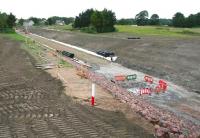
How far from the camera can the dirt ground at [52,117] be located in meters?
15.0

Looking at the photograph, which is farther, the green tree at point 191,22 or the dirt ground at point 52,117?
the green tree at point 191,22

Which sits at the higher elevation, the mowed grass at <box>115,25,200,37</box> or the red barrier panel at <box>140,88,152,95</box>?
the red barrier panel at <box>140,88,152,95</box>

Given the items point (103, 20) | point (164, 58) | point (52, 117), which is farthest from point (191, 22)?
point (52, 117)

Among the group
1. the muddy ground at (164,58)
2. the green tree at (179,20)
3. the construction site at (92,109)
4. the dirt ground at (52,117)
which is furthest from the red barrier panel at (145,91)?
the green tree at (179,20)

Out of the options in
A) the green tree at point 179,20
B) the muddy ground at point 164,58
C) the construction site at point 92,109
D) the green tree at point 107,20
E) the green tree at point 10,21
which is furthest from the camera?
the green tree at point 179,20

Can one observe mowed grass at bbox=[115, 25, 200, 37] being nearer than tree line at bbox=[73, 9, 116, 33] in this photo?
Yes

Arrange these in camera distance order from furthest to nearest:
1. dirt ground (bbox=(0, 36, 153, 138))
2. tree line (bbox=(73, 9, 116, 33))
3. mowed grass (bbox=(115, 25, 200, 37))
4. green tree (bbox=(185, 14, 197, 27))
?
green tree (bbox=(185, 14, 197, 27)), tree line (bbox=(73, 9, 116, 33)), mowed grass (bbox=(115, 25, 200, 37)), dirt ground (bbox=(0, 36, 153, 138))

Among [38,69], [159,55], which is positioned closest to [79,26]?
[159,55]

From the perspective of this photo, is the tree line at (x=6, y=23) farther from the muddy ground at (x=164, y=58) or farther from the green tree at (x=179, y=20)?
the green tree at (x=179, y=20)

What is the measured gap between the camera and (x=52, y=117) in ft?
56.3

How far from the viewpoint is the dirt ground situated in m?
15.0

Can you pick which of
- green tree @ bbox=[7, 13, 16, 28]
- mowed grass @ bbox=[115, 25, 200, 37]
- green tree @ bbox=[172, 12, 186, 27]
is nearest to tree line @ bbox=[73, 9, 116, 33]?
mowed grass @ bbox=[115, 25, 200, 37]

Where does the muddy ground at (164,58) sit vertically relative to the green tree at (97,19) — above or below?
below

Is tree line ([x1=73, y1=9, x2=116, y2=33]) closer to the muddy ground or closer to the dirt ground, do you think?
the muddy ground
